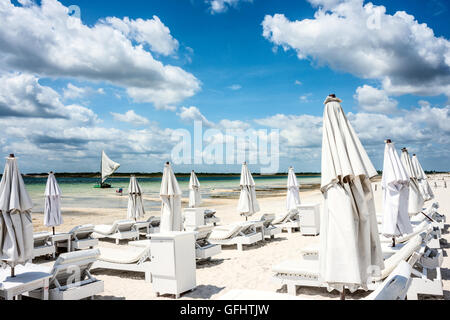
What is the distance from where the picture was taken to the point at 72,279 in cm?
500

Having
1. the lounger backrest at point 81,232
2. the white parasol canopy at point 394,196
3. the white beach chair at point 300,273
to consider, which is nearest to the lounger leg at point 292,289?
the white beach chair at point 300,273

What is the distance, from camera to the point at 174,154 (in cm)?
1010

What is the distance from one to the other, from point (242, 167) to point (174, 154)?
3020 millimetres

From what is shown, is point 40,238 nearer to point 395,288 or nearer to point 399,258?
point 399,258

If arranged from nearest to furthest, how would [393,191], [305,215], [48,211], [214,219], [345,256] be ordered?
[345,256]
[393,191]
[48,211]
[305,215]
[214,219]

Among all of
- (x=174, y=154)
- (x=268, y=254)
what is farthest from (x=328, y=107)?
(x=174, y=154)

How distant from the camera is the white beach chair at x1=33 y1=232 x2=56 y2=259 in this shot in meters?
8.26

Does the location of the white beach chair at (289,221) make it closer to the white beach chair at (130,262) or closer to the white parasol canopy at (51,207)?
the white beach chair at (130,262)

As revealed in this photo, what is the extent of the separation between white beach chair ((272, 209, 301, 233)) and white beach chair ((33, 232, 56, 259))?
727 centimetres

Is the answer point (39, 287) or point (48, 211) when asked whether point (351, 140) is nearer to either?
point (39, 287)

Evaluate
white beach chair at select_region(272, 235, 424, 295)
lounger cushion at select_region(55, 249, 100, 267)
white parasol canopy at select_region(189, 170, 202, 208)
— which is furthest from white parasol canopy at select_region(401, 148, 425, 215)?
white parasol canopy at select_region(189, 170, 202, 208)

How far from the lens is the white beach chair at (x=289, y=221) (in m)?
11.5

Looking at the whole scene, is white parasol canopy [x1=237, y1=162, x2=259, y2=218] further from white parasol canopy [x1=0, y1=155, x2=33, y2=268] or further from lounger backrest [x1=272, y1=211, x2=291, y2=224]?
white parasol canopy [x1=0, y1=155, x2=33, y2=268]

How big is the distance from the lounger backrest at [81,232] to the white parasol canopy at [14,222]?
175 inches
